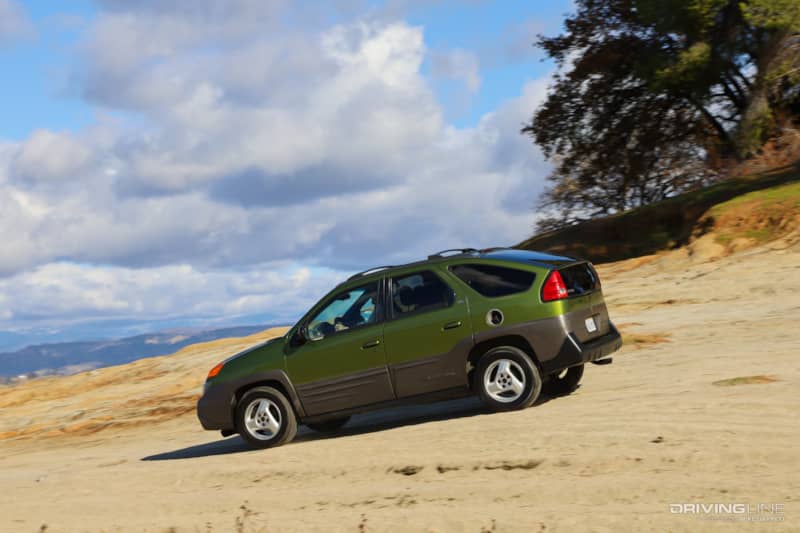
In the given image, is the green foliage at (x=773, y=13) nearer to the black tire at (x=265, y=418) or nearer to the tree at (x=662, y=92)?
the tree at (x=662, y=92)

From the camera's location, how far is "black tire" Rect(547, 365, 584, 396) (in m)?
10.2

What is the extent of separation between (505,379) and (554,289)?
3.37 feet

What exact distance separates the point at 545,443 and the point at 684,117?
28081mm

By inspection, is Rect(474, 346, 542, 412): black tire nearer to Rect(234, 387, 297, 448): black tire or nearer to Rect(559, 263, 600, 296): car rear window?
Rect(559, 263, 600, 296): car rear window

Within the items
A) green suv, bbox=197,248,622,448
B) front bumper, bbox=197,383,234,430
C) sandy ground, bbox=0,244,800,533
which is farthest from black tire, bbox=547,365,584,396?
front bumper, bbox=197,383,234,430

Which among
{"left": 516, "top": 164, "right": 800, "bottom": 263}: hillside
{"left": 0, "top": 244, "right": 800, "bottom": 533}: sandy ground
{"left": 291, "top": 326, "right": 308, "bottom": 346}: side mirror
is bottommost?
{"left": 0, "top": 244, "right": 800, "bottom": 533}: sandy ground

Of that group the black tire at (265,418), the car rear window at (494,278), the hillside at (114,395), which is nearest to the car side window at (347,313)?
the black tire at (265,418)

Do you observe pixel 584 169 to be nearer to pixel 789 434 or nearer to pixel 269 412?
pixel 269 412

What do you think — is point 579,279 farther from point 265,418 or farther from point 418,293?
point 265,418

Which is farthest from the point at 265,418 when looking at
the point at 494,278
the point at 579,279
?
the point at 579,279

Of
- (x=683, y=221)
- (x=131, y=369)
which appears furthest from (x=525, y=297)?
(x=683, y=221)

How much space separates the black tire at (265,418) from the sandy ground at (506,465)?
12.7 inches

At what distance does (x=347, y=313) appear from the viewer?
A: 992cm

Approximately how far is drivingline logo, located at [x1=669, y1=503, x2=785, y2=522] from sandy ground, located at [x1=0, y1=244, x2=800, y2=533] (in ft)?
0.13
